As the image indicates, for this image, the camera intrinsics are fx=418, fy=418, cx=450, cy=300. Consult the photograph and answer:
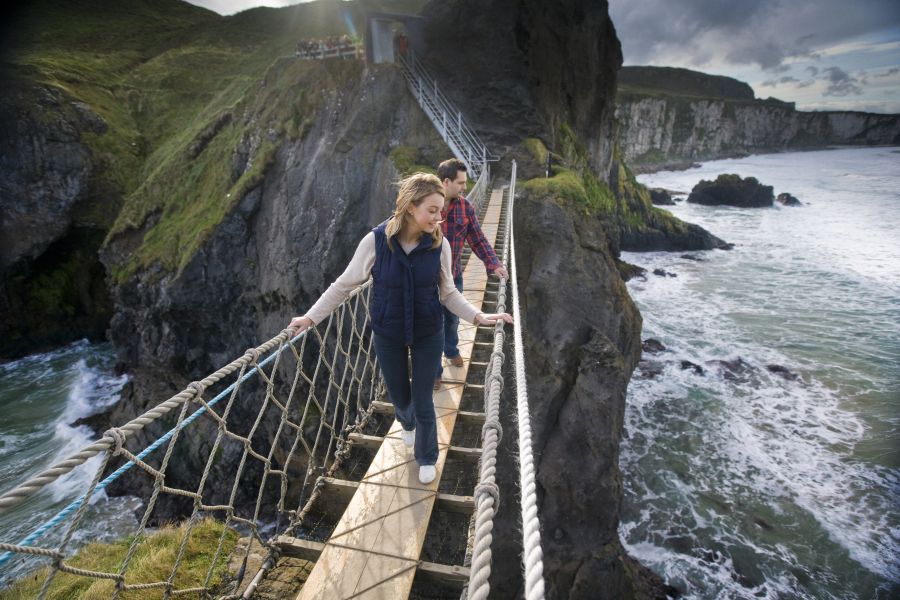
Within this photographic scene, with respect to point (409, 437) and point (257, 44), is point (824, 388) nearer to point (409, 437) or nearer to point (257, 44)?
point (409, 437)

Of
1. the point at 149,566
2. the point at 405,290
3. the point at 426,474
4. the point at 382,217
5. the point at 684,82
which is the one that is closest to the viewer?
the point at 405,290

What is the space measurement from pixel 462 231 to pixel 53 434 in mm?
18998

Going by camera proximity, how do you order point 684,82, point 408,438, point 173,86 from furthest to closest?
point 684,82 < point 173,86 < point 408,438

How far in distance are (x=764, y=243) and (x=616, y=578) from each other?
3348 centimetres

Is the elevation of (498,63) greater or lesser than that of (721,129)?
lesser

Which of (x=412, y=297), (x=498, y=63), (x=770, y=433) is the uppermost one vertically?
(x=498, y=63)

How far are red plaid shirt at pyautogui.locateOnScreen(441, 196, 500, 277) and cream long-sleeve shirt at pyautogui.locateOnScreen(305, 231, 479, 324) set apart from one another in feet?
6.20

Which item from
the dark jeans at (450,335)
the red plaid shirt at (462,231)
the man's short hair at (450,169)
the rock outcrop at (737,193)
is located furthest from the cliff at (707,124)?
the dark jeans at (450,335)

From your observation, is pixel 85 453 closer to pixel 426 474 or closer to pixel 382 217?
pixel 426 474

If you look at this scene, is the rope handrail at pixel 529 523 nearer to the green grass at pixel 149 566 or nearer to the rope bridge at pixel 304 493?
the rope bridge at pixel 304 493

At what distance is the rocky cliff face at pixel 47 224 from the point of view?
70.1 feet

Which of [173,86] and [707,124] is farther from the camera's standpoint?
[707,124]

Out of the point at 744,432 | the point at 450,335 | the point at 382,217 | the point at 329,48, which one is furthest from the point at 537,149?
the point at 450,335

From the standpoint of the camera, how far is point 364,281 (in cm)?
268
